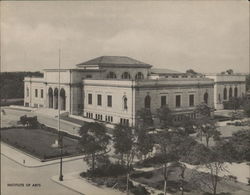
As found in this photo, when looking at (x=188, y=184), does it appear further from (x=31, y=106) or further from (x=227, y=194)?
(x=31, y=106)

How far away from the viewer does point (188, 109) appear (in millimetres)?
55312

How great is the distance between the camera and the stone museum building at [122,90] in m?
49.6

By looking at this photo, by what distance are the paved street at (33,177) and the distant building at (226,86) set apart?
36.4 metres

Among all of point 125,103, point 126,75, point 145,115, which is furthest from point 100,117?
point 126,75

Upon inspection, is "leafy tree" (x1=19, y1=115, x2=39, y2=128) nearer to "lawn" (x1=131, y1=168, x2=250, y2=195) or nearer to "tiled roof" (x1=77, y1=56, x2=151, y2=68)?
"tiled roof" (x1=77, y1=56, x2=151, y2=68)

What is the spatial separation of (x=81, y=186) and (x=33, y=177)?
15.8 feet

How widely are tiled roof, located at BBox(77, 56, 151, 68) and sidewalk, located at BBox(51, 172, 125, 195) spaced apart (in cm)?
3577

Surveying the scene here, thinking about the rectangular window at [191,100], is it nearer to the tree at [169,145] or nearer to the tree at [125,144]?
the tree at [125,144]

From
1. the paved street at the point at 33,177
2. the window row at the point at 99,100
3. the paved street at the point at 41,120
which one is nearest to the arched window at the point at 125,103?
the window row at the point at 99,100

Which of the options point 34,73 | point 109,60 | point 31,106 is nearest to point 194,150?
point 109,60

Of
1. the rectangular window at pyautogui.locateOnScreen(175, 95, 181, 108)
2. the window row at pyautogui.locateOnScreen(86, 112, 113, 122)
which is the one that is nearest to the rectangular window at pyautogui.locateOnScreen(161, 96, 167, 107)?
the rectangular window at pyautogui.locateOnScreen(175, 95, 181, 108)

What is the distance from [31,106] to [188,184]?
5242 centimetres

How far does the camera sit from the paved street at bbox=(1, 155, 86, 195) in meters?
23.7

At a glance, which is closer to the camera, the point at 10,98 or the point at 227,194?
the point at 227,194
